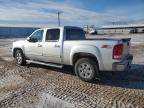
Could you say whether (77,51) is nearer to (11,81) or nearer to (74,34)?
(74,34)

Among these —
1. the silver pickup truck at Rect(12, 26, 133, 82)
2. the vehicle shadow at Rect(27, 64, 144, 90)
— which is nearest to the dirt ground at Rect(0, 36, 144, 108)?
the vehicle shadow at Rect(27, 64, 144, 90)

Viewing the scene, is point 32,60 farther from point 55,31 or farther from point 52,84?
point 52,84

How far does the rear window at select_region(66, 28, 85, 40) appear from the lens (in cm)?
880

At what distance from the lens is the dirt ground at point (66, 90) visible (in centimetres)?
570

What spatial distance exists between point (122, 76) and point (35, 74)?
3.44 metres

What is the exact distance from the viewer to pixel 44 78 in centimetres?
841

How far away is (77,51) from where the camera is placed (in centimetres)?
782

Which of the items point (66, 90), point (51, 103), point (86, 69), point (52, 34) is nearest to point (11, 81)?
point (66, 90)

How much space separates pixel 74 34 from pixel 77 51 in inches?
57.2

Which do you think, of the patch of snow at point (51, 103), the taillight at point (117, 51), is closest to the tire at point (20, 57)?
the patch of snow at point (51, 103)

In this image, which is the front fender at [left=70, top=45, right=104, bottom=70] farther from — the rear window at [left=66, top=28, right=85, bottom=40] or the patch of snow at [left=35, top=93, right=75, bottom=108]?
the patch of snow at [left=35, top=93, right=75, bottom=108]

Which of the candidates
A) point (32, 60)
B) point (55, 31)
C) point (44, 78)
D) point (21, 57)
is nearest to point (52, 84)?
point (44, 78)

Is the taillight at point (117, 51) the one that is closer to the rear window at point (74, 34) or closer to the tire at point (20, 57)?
the rear window at point (74, 34)

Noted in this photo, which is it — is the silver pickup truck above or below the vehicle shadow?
above
